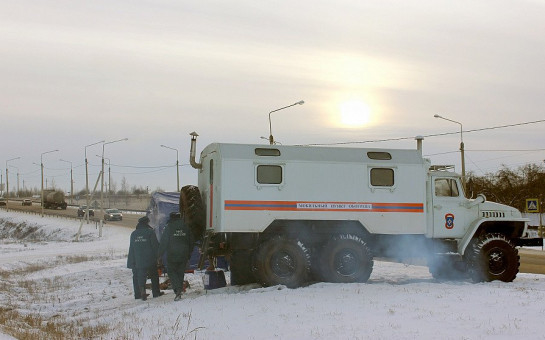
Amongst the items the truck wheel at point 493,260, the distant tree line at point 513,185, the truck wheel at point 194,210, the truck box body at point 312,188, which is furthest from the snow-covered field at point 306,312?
the distant tree line at point 513,185

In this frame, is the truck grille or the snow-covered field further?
the truck grille

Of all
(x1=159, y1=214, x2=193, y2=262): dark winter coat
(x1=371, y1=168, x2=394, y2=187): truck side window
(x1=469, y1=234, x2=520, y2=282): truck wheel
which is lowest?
(x1=469, y1=234, x2=520, y2=282): truck wheel

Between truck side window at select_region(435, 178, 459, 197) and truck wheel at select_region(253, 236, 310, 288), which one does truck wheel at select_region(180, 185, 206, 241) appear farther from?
truck side window at select_region(435, 178, 459, 197)

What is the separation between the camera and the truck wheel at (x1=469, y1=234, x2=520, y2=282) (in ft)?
51.4

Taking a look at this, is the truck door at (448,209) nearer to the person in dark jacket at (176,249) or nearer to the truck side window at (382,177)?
the truck side window at (382,177)

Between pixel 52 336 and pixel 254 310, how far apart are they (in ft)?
12.4

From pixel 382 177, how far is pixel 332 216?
1645mm

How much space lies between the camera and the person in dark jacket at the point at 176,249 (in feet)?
47.7

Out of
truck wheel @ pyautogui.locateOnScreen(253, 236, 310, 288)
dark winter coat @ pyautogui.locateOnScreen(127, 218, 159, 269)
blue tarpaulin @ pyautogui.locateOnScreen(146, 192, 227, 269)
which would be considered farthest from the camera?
blue tarpaulin @ pyautogui.locateOnScreen(146, 192, 227, 269)

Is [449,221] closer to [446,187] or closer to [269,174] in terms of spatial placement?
[446,187]

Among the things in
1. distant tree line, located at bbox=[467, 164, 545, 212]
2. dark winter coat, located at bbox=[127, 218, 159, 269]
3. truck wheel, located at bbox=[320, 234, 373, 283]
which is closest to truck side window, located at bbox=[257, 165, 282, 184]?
truck wheel, located at bbox=[320, 234, 373, 283]

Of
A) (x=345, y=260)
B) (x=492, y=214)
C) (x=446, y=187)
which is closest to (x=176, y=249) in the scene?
(x=345, y=260)

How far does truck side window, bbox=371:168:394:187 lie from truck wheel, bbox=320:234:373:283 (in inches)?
58.2

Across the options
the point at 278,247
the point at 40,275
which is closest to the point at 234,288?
the point at 278,247
